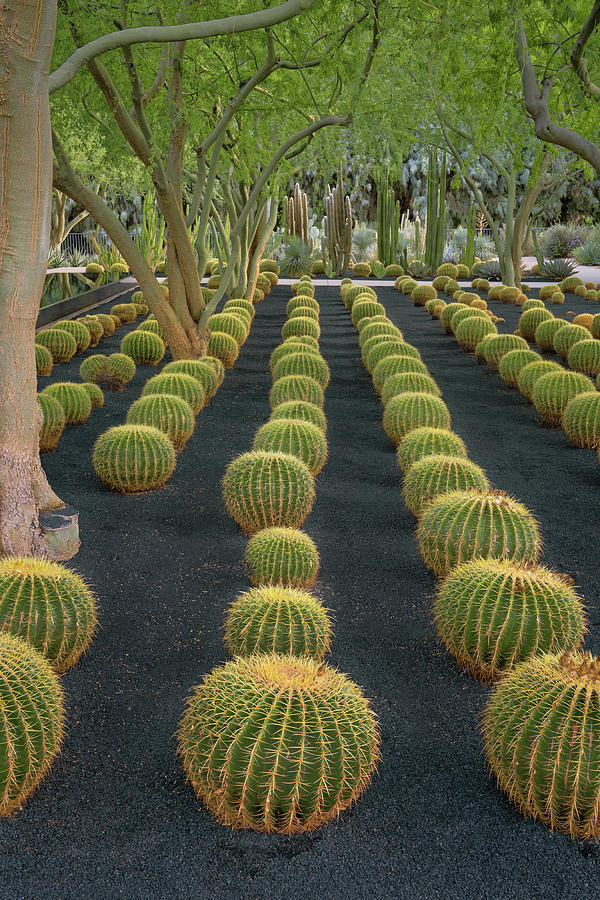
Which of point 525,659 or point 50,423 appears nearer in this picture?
point 525,659

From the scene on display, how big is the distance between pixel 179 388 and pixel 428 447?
335 cm

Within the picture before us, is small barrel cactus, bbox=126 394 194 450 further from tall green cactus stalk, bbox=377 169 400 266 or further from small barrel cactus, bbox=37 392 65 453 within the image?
tall green cactus stalk, bbox=377 169 400 266

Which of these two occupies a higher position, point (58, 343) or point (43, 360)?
point (58, 343)

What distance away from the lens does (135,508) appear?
6617mm

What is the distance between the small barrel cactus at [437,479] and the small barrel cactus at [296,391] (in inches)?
103

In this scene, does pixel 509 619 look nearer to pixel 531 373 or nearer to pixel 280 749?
pixel 280 749

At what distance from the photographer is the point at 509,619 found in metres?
4.11

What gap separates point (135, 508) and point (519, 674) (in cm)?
392

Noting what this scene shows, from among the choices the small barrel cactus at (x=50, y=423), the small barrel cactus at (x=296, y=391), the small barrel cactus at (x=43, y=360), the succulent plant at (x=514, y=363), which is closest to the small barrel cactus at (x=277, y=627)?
the small barrel cactus at (x=50, y=423)

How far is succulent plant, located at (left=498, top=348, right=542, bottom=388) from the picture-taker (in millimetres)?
11023

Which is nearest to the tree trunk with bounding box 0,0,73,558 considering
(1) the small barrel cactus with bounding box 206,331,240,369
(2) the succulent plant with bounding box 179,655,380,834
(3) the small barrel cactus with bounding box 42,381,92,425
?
(2) the succulent plant with bounding box 179,655,380,834

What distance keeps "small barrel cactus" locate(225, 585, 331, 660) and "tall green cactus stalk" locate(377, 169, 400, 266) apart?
2795 cm

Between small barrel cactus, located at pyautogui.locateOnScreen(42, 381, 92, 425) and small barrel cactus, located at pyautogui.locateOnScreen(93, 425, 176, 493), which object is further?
small barrel cactus, located at pyautogui.locateOnScreen(42, 381, 92, 425)

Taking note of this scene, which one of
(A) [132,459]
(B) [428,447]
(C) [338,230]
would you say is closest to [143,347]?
(A) [132,459]
